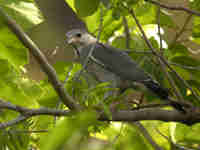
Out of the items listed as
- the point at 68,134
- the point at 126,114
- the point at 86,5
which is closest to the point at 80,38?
the point at 86,5

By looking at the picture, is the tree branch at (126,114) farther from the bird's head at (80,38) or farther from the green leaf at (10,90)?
the bird's head at (80,38)

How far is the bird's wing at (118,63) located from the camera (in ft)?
4.51

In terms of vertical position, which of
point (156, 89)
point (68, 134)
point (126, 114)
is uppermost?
point (68, 134)

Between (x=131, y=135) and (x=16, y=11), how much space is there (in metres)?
0.55

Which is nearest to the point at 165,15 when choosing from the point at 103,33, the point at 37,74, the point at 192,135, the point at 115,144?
the point at 103,33

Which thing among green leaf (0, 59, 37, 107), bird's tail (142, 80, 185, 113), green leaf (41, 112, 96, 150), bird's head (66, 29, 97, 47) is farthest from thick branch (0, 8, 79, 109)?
bird's head (66, 29, 97, 47)

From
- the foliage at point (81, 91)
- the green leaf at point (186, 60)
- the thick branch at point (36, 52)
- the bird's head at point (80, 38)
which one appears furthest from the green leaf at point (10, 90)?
the bird's head at point (80, 38)

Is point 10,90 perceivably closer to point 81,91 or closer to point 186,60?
point 81,91

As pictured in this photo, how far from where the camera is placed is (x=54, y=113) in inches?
25.9

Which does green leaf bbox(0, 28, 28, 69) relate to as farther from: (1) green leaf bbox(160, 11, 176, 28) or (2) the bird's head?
(2) the bird's head

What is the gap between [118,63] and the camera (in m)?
1.51

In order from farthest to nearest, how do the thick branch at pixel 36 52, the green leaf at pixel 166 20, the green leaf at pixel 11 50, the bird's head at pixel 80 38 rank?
the bird's head at pixel 80 38 < the green leaf at pixel 166 20 < the green leaf at pixel 11 50 < the thick branch at pixel 36 52

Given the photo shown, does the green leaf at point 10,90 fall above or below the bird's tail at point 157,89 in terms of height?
above

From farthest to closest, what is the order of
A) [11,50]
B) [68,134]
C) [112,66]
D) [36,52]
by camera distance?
[112,66] < [11,50] < [36,52] < [68,134]
